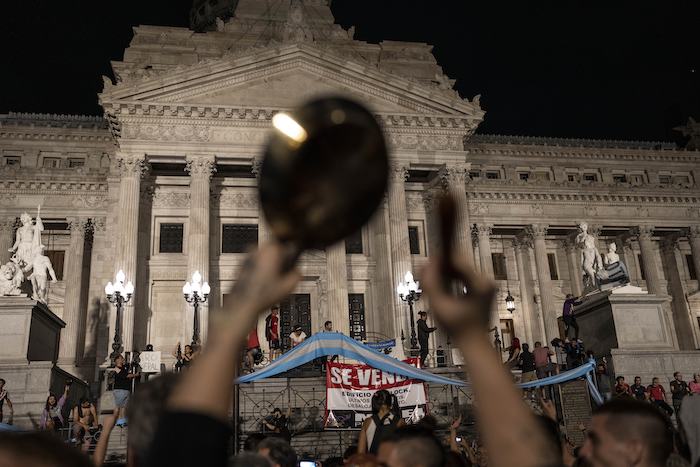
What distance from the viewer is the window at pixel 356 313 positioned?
1256 inches

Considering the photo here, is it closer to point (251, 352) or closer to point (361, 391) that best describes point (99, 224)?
point (251, 352)

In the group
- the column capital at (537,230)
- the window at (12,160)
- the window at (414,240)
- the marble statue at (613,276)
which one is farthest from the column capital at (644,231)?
A: the window at (12,160)

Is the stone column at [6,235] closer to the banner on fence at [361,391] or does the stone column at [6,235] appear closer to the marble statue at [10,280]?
the marble statue at [10,280]

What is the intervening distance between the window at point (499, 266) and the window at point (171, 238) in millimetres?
19577

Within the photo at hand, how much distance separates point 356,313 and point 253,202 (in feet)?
27.6

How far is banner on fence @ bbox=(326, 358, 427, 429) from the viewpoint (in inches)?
565

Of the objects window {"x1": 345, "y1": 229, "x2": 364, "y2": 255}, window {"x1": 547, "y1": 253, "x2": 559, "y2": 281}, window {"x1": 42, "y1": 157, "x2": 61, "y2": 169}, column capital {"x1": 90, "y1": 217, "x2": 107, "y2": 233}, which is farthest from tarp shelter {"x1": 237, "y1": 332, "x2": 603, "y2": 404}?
window {"x1": 42, "y1": 157, "x2": 61, "y2": 169}

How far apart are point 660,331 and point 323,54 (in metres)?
21.2

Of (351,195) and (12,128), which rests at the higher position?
(12,128)

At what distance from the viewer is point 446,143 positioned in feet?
106

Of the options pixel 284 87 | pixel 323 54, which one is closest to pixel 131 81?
pixel 284 87

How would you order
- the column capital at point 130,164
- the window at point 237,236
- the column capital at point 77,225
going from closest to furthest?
the column capital at point 130,164 < the window at point 237,236 < the column capital at point 77,225

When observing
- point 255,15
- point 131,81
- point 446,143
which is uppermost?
point 255,15

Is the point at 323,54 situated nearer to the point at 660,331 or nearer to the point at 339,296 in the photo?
the point at 339,296
